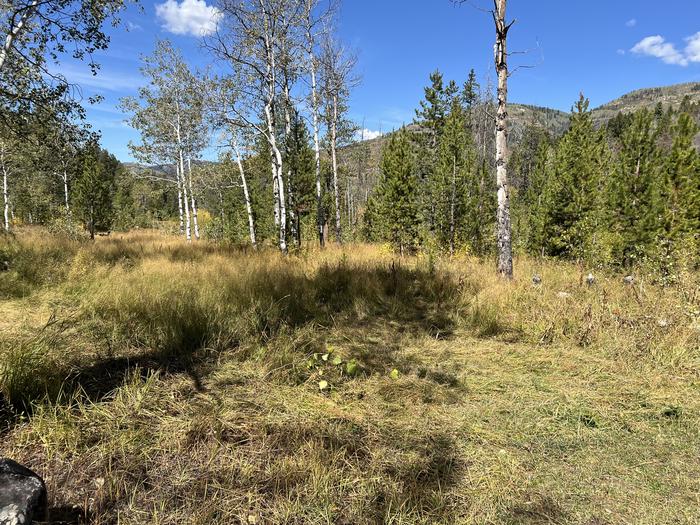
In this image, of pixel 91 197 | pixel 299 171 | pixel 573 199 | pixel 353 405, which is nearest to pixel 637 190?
pixel 573 199

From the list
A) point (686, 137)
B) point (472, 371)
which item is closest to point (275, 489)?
point (472, 371)

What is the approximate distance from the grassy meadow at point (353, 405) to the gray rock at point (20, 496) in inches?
10.9

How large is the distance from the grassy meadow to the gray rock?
0.28 m

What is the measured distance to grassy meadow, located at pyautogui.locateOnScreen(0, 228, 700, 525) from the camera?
6.42 ft

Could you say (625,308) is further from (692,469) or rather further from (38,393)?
(38,393)

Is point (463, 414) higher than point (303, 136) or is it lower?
lower

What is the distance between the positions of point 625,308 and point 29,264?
10471 mm

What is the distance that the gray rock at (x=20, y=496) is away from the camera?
1.44 metres

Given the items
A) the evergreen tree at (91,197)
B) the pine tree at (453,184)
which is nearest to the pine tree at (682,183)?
the pine tree at (453,184)

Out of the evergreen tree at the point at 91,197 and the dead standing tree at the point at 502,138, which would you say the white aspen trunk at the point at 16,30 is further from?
the evergreen tree at the point at 91,197

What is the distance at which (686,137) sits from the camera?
15.8 m

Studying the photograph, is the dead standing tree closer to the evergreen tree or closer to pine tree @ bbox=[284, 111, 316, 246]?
pine tree @ bbox=[284, 111, 316, 246]

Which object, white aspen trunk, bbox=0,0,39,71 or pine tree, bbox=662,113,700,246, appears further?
pine tree, bbox=662,113,700,246

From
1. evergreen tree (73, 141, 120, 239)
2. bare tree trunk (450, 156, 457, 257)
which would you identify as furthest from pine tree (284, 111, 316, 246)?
evergreen tree (73, 141, 120, 239)
